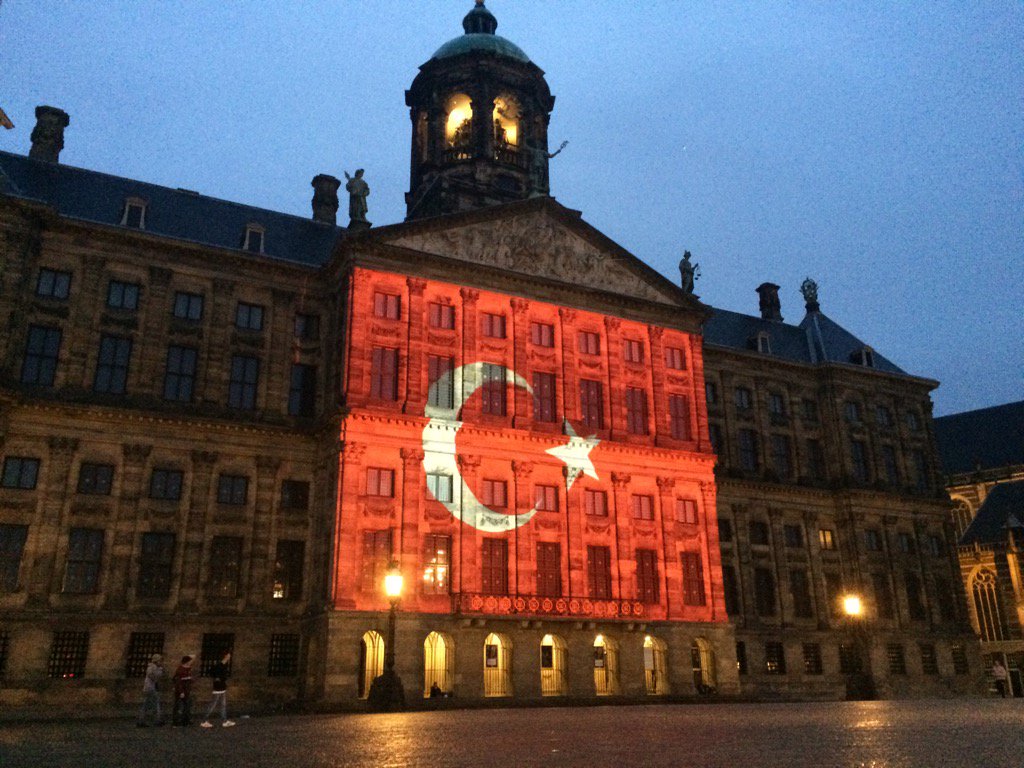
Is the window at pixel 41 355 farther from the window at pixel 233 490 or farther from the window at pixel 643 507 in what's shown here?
the window at pixel 643 507

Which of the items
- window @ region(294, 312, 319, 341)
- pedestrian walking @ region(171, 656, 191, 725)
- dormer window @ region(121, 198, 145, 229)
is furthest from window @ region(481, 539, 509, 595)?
dormer window @ region(121, 198, 145, 229)

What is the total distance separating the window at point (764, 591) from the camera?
49.5 meters

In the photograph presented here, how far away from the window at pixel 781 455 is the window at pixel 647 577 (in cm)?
1471

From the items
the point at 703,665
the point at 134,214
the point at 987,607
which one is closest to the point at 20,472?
the point at 134,214

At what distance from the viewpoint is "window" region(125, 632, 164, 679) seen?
3388 centimetres

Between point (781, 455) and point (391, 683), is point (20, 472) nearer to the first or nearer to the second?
point (391, 683)

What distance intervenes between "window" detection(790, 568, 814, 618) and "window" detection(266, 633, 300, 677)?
29898 millimetres

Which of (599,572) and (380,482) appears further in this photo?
(599,572)

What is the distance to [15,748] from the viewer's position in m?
14.0

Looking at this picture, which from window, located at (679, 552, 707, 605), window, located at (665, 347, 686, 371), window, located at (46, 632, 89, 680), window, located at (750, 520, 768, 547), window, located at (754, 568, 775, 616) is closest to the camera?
window, located at (46, 632, 89, 680)

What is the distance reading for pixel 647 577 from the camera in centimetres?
4219

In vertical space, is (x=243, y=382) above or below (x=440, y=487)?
above

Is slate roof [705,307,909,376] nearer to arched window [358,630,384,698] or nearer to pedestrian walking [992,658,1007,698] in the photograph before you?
pedestrian walking [992,658,1007,698]

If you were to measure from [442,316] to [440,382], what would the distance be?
344 centimetres
